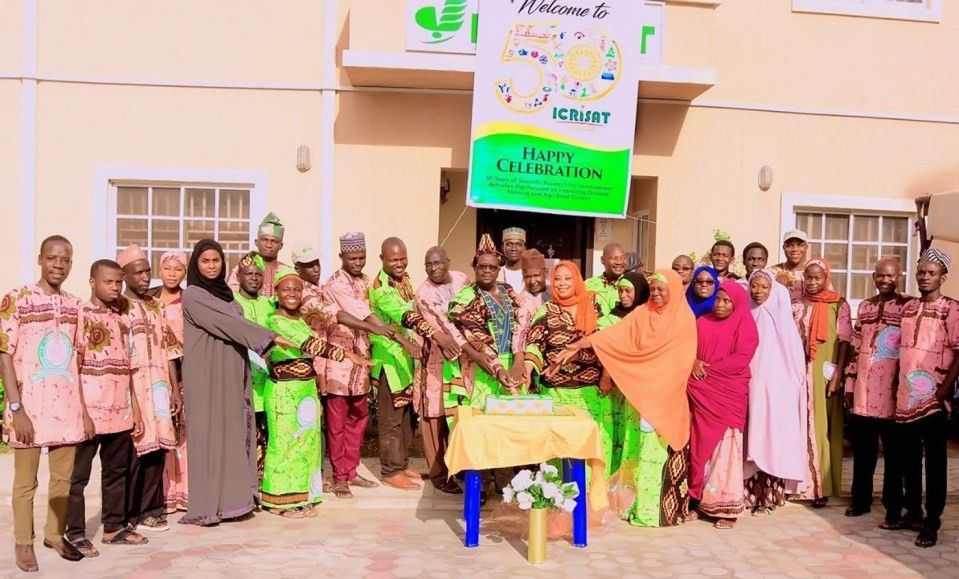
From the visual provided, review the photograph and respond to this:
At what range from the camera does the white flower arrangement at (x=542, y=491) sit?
4875 mm

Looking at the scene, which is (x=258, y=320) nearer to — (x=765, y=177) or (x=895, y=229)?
(x=765, y=177)

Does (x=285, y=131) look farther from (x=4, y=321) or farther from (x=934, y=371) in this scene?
(x=934, y=371)

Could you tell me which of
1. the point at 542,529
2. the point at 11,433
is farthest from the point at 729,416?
the point at 11,433

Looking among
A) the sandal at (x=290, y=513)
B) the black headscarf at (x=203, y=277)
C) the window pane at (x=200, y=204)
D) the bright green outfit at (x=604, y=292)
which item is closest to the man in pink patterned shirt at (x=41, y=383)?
the black headscarf at (x=203, y=277)

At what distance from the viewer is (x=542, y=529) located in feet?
16.1

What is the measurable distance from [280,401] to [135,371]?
887 millimetres

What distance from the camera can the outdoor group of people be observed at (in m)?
5.11

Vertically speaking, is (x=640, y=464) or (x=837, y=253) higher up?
(x=837, y=253)

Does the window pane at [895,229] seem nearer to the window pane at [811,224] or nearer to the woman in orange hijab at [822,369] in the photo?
the window pane at [811,224]

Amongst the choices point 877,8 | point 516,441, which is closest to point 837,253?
point 877,8

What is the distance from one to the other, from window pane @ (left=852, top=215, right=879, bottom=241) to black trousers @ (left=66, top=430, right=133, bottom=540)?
7.46 metres

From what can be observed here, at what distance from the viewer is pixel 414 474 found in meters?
6.48

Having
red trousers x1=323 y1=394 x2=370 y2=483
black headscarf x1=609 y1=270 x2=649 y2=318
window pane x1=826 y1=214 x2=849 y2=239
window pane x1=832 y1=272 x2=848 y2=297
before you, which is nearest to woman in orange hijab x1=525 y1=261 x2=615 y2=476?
black headscarf x1=609 y1=270 x2=649 y2=318

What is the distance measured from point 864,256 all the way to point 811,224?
0.69 meters
